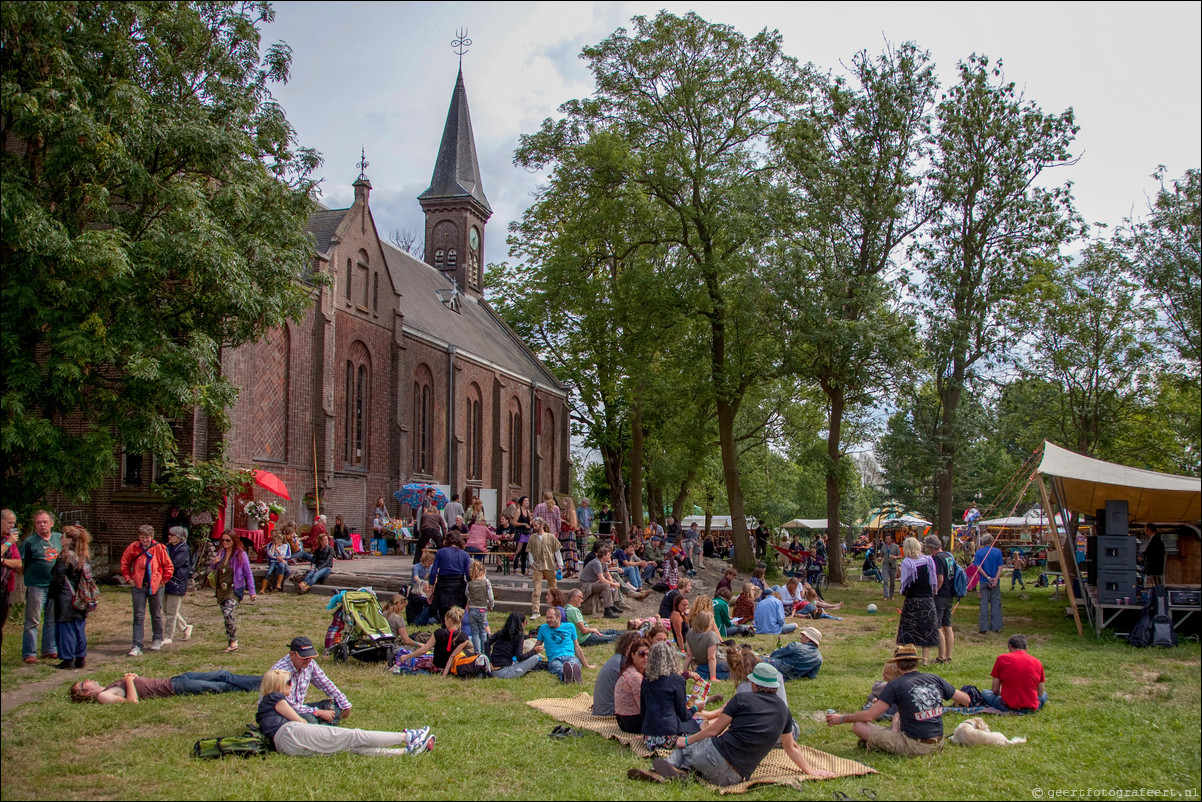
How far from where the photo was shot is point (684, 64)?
26828 millimetres

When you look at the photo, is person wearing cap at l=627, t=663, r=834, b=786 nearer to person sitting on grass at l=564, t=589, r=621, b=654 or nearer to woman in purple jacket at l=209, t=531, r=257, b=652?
person sitting on grass at l=564, t=589, r=621, b=654

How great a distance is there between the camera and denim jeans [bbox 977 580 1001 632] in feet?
51.3

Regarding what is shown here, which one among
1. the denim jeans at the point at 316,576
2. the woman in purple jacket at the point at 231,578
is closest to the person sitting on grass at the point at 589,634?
the woman in purple jacket at the point at 231,578

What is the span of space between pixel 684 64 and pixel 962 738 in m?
23.0

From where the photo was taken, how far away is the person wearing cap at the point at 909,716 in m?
7.68

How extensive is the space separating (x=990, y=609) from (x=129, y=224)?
53.4 ft

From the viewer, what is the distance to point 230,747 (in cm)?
734

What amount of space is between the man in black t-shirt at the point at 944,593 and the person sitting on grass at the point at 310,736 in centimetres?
784

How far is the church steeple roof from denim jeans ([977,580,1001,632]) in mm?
39569

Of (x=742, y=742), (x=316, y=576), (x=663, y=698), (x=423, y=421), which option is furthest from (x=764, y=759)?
(x=423, y=421)

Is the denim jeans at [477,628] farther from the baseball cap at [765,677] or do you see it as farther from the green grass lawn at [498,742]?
the baseball cap at [765,677]

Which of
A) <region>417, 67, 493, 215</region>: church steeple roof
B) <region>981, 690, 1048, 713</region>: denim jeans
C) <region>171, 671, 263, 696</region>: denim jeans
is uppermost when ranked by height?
<region>417, 67, 493, 215</region>: church steeple roof

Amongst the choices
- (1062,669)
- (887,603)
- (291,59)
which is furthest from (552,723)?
(887,603)

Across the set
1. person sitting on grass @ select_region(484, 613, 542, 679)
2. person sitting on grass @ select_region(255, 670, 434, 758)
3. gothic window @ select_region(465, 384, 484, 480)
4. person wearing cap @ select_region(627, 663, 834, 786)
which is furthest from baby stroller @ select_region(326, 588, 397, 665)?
gothic window @ select_region(465, 384, 484, 480)
